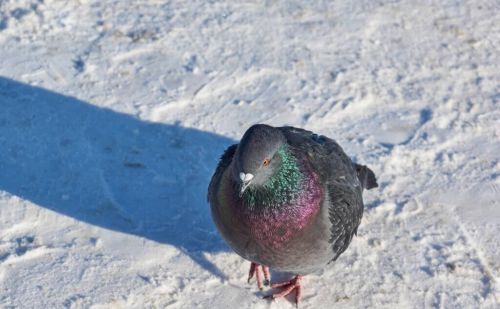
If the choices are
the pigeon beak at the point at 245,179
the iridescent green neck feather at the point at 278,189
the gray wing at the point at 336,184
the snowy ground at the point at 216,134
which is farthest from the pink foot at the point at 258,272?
the pigeon beak at the point at 245,179

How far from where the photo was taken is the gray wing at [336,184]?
3.89 metres

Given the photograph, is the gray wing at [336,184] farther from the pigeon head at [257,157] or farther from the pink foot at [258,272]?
the pink foot at [258,272]

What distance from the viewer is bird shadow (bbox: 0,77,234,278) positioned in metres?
4.45

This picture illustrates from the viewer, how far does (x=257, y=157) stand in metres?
3.53

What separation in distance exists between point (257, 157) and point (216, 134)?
1.56 m

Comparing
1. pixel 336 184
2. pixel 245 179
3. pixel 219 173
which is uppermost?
pixel 245 179

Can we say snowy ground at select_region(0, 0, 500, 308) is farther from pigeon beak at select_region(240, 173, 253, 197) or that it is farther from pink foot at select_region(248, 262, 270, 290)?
pigeon beak at select_region(240, 173, 253, 197)

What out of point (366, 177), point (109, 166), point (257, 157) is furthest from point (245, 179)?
point (109, 166)

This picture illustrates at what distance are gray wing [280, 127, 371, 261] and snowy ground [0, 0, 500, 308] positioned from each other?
341 mm

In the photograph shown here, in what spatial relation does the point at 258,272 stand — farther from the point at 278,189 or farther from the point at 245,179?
the point at 245,179

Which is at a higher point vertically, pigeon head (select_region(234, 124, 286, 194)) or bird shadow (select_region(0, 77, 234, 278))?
pigeon head (select_region(234, 124, 286, 194))

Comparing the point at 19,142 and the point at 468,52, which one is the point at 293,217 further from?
the point at 468,52

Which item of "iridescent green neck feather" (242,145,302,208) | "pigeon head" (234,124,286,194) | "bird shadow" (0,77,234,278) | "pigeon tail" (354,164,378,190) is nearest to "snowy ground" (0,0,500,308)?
"bird shadow" (0,77,234,278)

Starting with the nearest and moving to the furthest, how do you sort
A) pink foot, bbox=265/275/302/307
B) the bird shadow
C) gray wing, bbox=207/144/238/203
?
1. gray wing, bbox=207/144/238/203
2. pink foot, bbox=265/275/302/307
3. the bird shadow
